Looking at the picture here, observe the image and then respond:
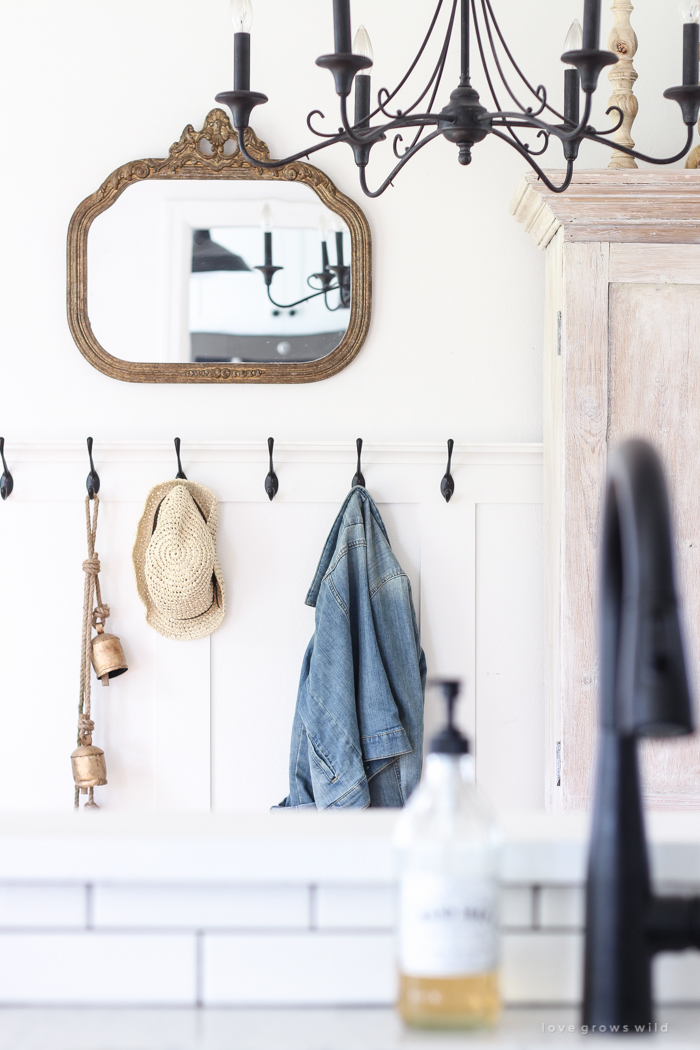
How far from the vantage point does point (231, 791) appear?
6.80 ft

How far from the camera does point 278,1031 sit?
642mm

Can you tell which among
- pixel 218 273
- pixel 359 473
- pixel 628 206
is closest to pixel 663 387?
pixel 628 206

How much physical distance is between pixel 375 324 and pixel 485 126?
0.96 metres

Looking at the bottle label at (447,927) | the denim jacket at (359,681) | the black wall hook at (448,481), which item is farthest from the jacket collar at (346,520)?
the bottle label at (447,927)

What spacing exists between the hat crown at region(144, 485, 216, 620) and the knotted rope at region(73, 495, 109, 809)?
12 centimetres

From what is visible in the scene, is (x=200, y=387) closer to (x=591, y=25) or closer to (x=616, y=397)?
(x=616, y=397)

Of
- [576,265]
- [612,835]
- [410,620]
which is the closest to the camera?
[612,835]

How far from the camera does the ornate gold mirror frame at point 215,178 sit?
80.9 inches

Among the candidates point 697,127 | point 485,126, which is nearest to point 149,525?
point 485,126

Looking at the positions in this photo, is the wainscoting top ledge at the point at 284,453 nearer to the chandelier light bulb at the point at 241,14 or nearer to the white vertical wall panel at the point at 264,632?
the white vertical wall panel at the point at 264,632

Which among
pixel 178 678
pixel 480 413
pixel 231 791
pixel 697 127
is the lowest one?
pixel 231 791

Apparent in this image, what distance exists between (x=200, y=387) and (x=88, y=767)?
0.84 metres

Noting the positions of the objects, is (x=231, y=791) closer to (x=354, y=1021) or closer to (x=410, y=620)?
(x=410, y=620)

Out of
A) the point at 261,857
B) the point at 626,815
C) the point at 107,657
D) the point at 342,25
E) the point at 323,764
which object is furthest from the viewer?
the point at 107,657
